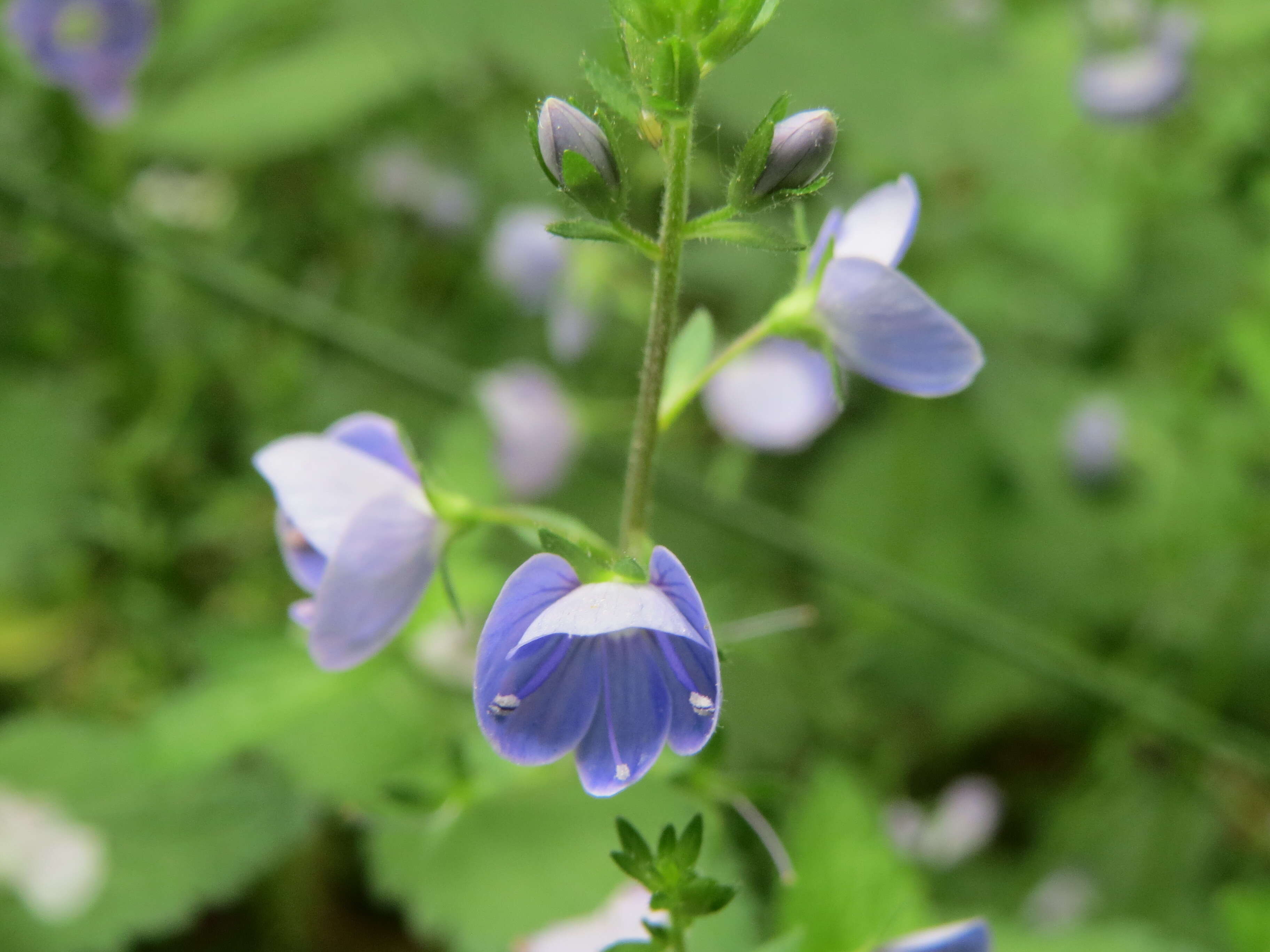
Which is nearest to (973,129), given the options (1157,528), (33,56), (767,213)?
(767,213)

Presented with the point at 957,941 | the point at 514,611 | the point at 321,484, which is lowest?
the point at 957,941

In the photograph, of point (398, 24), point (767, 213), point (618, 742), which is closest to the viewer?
point (618, 742)

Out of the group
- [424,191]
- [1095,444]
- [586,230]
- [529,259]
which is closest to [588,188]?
[586,230]

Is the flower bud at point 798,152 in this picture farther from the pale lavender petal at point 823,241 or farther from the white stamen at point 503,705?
the white stamen at point 503,705

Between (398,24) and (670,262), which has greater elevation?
(398,24)

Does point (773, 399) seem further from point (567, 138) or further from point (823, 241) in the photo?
point (567, 138)

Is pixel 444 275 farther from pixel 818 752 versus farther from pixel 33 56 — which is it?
pixel 818 752

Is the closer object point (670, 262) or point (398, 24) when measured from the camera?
point (670, 262)

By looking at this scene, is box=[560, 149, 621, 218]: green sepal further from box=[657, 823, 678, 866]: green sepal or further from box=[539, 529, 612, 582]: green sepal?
box=[657, 823, 678, 866]: green sepal
